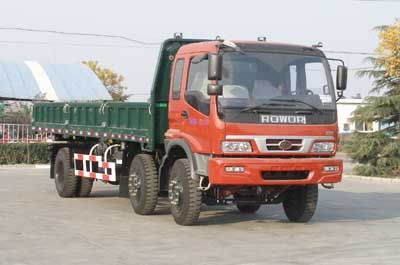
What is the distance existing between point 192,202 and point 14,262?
332 cm

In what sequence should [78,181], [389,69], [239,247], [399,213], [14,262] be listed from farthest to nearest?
1. [389,69]
2. [78,181]
3. [399,213]
4. [239,247]
5. [14,262]

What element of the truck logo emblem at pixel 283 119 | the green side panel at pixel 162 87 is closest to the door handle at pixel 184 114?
the green side panel at pixel 162 87

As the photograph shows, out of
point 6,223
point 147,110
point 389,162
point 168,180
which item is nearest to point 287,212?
point 168,180

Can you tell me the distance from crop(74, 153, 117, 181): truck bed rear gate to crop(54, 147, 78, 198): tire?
230 mm

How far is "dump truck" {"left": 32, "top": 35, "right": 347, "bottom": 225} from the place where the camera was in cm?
1071

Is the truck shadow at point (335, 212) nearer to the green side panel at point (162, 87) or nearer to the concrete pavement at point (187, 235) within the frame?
the concrete pavement at point (187, 235)

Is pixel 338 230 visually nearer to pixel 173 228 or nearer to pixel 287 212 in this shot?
pixel 287 212

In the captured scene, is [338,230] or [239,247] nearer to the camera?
[239,247]

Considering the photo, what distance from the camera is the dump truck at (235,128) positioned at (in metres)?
10.7

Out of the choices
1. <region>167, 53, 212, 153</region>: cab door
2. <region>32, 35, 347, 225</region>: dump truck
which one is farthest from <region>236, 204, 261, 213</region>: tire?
<region>167, 53, 212, 153</region>: cab door

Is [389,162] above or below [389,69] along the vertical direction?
below

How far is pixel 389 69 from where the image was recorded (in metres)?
24.3

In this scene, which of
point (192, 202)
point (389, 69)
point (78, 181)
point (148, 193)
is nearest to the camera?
point (192, 202)

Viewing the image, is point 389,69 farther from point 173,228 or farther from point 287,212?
point 173,228
